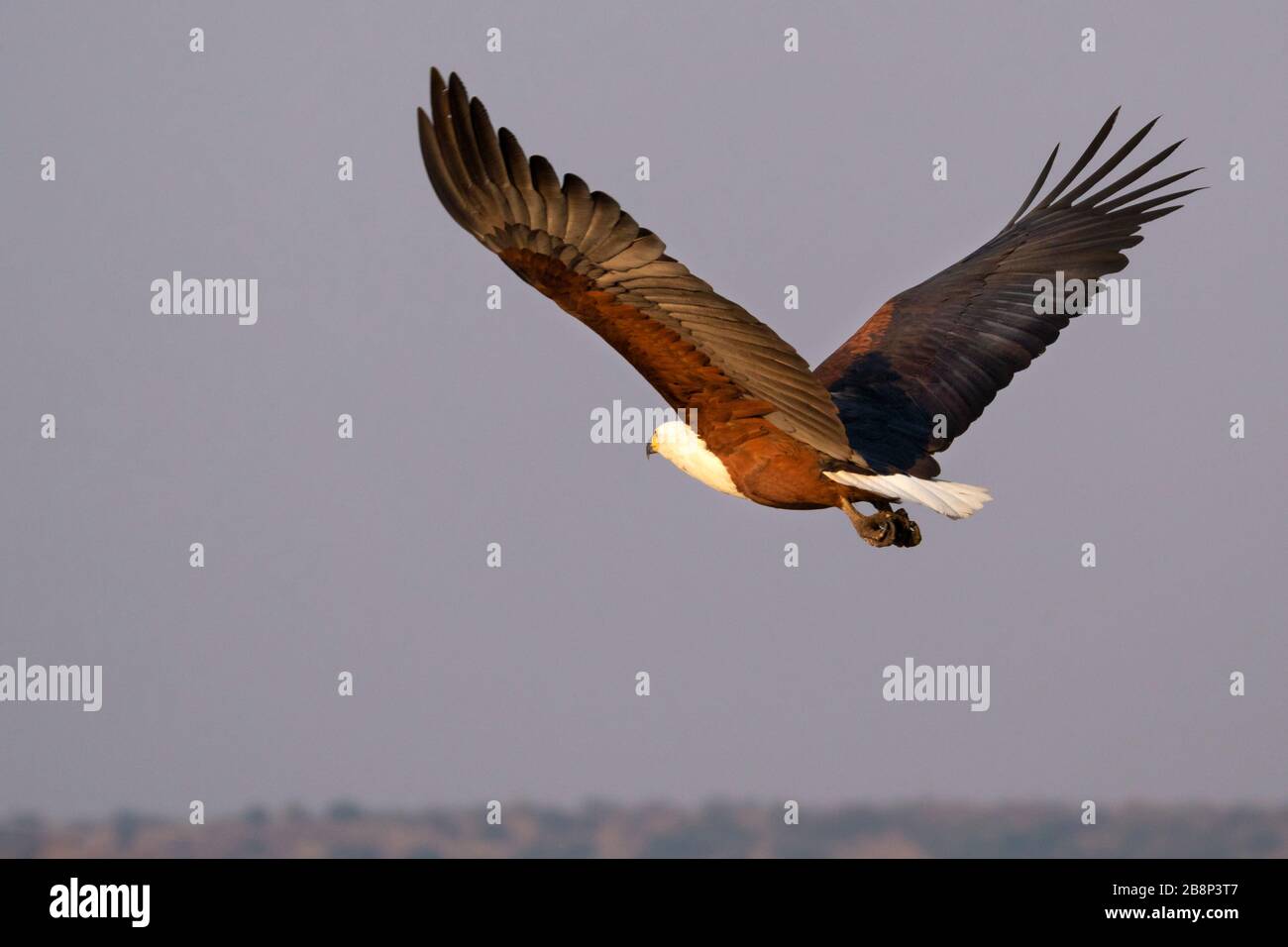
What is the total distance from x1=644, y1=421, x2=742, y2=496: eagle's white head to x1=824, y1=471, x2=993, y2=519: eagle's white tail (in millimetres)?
646

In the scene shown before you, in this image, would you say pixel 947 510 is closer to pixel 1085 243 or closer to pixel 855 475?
pixel 855 475

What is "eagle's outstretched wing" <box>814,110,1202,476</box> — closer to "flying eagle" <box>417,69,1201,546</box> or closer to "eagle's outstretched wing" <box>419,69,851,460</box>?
"flying eagle" <box>417,69,1201,546</box>

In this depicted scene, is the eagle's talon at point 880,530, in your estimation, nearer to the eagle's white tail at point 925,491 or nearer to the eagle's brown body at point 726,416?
the eagle's brown body at point 726,416

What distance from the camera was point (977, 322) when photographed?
12.1 meters

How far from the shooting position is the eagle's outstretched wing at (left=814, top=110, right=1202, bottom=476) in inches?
448

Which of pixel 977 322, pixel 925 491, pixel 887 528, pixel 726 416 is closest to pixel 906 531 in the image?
pixel 887 528

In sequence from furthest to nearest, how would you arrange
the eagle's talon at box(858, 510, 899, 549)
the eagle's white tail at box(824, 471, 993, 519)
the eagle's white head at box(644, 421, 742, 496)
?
the eagle's white head at box(644, 421, 742, 496) → the eagle's talon at box(858, 510, 899, 549) → the eagle's white tail at box(824, 471, 993, 519)

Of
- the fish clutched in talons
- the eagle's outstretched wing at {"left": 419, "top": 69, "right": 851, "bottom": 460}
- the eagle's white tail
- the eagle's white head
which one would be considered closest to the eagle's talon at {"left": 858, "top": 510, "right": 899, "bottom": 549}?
the fish clutched in talons

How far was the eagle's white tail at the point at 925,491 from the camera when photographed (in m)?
9.61

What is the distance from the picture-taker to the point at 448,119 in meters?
8.50

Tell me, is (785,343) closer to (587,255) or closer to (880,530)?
(587,255)

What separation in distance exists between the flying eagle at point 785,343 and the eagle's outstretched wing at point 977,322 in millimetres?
12

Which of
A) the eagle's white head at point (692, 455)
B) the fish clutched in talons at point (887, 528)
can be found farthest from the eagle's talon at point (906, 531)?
the eagle's white head at point (692, 455)
